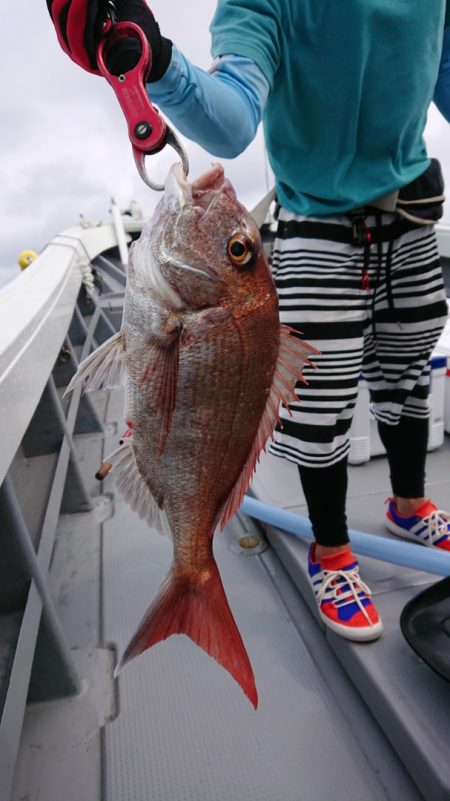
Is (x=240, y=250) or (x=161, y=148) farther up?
(x=161, y=148)

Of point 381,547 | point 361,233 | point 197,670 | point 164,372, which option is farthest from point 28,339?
point 381,547

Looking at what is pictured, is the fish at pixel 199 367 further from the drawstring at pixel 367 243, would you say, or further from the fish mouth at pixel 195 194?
the drawstring at pixel 367 243

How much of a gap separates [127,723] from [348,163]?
1.68m

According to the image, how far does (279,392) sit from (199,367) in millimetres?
168

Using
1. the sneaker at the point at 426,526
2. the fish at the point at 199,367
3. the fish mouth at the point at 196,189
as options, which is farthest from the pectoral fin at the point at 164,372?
the sneaker at the point at 426,526

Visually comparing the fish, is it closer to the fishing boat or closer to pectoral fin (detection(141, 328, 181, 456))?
pectoral fin (detection(141, 328, 181, 456))

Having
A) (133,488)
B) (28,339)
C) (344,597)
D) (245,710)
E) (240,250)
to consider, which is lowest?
(245,710)

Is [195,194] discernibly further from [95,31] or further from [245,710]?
[245,710]

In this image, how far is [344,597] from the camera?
155 cm

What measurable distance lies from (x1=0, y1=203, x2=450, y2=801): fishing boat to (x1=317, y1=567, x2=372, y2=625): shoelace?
0.10 meters

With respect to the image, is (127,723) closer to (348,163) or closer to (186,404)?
(186,404)

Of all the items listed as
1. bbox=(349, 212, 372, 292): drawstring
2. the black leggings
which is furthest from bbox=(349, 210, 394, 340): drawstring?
the black leggings

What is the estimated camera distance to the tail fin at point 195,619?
0.96m

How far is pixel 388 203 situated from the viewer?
55.2 inches
